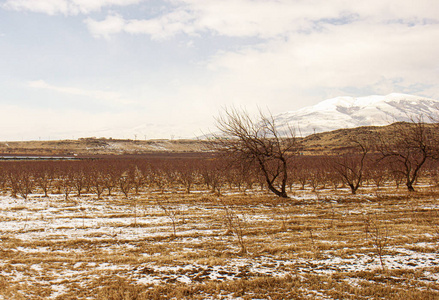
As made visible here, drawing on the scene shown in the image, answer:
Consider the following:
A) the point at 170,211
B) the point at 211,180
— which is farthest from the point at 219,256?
the point at 211,180

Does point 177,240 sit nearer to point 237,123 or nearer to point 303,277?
point 303,277

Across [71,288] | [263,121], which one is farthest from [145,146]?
[71,288]

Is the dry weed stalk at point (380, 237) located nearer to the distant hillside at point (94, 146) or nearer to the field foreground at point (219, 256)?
the field foreground at point (219, 256)

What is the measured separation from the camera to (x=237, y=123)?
16.4 meters

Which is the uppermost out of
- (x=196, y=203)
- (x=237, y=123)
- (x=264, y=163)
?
(x=237, y=123)

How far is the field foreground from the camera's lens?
193 inches

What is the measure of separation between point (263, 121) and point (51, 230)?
11.8 meters

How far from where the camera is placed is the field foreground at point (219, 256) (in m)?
4.90

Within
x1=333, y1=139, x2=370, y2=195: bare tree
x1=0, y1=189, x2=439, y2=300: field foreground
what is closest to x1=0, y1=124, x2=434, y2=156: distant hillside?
x1=333, y1=139, x2=370, y2=195: bare tree

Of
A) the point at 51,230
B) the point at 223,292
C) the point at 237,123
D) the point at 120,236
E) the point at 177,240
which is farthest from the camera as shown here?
the point at 237,123

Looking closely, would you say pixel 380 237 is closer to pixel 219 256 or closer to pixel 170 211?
pixel 219 256

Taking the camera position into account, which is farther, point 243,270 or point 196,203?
point 196,203

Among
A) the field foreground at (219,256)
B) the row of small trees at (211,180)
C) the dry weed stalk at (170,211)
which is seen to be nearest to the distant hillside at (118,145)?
the row of small trees at (211,180)

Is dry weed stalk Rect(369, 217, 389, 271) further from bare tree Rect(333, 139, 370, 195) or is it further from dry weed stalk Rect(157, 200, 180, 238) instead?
bare tree Rect(333, 139, 370, 195)
